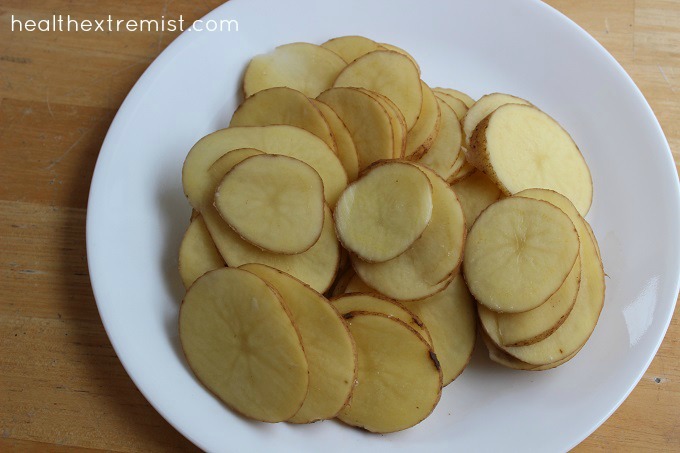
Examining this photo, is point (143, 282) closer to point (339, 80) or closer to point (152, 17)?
point (339, 80)

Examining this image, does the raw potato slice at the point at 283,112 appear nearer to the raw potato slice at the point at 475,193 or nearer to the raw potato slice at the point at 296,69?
the raw potato slice at the point at 296,69

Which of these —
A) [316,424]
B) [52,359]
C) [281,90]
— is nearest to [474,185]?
[281,90]

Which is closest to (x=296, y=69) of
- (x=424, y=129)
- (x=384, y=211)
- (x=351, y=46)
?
(x=351, y=46)

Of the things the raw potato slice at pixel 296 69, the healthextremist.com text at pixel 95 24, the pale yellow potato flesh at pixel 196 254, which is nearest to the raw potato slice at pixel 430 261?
the pale yellow potato flesh at pixel 196 254

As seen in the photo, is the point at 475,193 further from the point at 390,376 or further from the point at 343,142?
the point at 390,376

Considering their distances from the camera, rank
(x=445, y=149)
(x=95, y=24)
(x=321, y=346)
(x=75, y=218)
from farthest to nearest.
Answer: (x=95, y=24)
(x=75, y=218)
(x=445, y=149)
(x=321, y=346)
